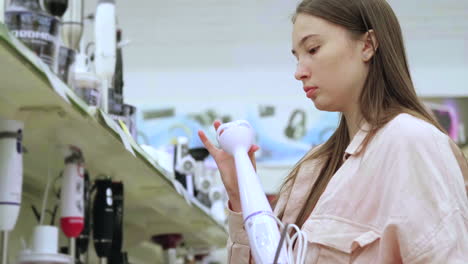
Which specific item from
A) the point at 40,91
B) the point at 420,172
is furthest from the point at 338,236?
the point at 40,91

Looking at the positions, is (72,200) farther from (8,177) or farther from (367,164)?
(367,164)

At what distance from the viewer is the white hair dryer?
0.94m

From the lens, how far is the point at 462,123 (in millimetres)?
4570

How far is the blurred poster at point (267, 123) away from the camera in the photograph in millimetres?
4586

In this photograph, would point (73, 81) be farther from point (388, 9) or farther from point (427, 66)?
point (427, 66)

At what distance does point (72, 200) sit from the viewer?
1603 mm

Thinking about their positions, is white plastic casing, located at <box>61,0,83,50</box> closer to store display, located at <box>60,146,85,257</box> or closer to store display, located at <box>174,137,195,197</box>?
store display, located at <box>60,146,85,257</box>

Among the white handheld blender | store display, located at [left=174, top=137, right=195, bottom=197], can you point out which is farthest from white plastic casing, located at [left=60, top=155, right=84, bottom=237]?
store display, located at [left=174, top=137, right=195, bottom=197]

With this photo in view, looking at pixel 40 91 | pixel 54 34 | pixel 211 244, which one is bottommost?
pixel 211 244

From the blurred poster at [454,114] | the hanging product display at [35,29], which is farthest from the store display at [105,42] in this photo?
the blurred poster at [454,114]

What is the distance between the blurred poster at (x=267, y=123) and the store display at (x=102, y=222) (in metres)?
2.69

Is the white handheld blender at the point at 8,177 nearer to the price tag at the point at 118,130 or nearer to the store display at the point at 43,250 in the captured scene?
the store display at the point at 43,250

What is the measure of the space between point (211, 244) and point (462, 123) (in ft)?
6.36

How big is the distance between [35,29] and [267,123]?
3.23m
